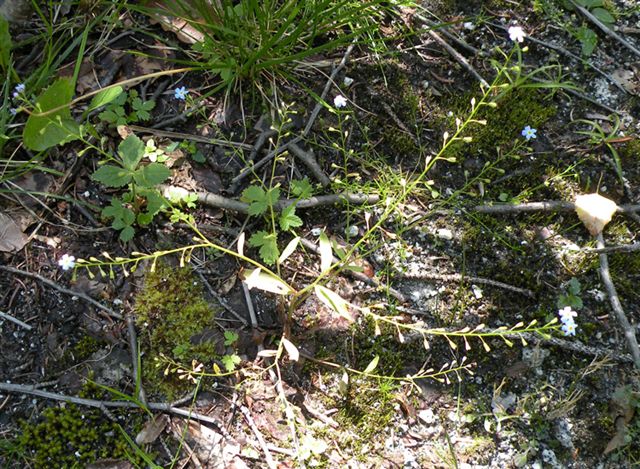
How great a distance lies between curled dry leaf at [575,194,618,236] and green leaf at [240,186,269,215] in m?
1.48

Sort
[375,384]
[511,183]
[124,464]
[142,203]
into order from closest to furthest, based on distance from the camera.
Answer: [124,464]
[375,384]
[142,203]
[511,183]

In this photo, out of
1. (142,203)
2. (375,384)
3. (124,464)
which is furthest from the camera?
(142,203)

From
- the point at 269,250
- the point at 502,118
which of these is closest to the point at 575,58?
the point at 502,118

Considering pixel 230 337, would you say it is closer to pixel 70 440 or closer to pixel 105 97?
pixel 70 440

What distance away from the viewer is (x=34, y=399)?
2318mm

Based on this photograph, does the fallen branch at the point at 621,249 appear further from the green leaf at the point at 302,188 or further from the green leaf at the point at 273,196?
the green leaf at the point at 273,196

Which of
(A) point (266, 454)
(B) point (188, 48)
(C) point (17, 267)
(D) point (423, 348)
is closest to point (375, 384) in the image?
(D) point (423, 348)

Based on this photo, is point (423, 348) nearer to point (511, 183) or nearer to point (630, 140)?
point (511, 183)

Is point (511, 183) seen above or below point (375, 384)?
above

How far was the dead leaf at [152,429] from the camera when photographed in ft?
7.45

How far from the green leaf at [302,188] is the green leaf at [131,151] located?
68 centimetres

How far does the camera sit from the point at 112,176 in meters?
2.49

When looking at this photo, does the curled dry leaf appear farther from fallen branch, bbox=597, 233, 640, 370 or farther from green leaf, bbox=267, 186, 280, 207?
green leaf, bbox=267, 186, 280, 207

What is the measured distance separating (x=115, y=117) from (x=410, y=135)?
142 centimetres
